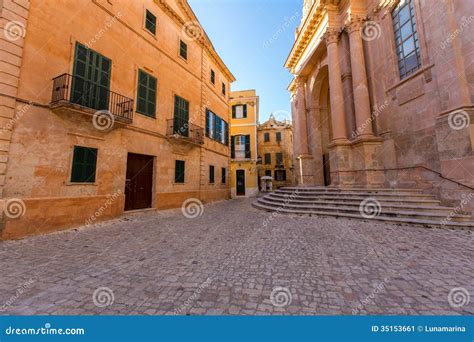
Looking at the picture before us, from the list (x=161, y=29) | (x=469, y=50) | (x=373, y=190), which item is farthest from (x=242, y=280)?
(x=161, y=29)

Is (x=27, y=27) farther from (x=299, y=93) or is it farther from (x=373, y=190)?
(x=299, y=93)

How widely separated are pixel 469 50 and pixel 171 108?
40.0ft

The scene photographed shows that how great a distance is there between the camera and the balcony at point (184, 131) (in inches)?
440

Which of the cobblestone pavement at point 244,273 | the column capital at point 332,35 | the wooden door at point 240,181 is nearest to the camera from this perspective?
the cobblestone pavement at point 244,273

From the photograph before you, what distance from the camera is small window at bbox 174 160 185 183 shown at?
11602 millimetres

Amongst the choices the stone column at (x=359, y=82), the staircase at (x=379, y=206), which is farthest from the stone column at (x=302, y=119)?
the staircase at (x=379, y=206)

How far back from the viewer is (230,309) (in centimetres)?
237

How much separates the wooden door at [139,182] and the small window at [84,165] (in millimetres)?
1711

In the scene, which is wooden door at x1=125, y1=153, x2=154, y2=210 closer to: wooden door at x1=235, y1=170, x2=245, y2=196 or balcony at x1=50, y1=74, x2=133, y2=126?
balcony at x1=50, y1=74, x2=133, y2=126

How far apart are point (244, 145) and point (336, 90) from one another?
13.6 metres

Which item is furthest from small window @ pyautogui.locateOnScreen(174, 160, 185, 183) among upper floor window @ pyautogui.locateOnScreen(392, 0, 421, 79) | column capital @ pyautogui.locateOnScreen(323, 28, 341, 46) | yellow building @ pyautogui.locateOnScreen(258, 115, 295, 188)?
yellow building @ pyautogui.locateOnScreen(258, 115, 295, 188)

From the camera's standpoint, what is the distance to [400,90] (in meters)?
8.88

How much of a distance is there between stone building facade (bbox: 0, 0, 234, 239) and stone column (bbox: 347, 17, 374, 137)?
8931mm

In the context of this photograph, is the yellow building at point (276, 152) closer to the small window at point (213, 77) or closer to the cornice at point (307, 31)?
the cornice at point (307, 31)
